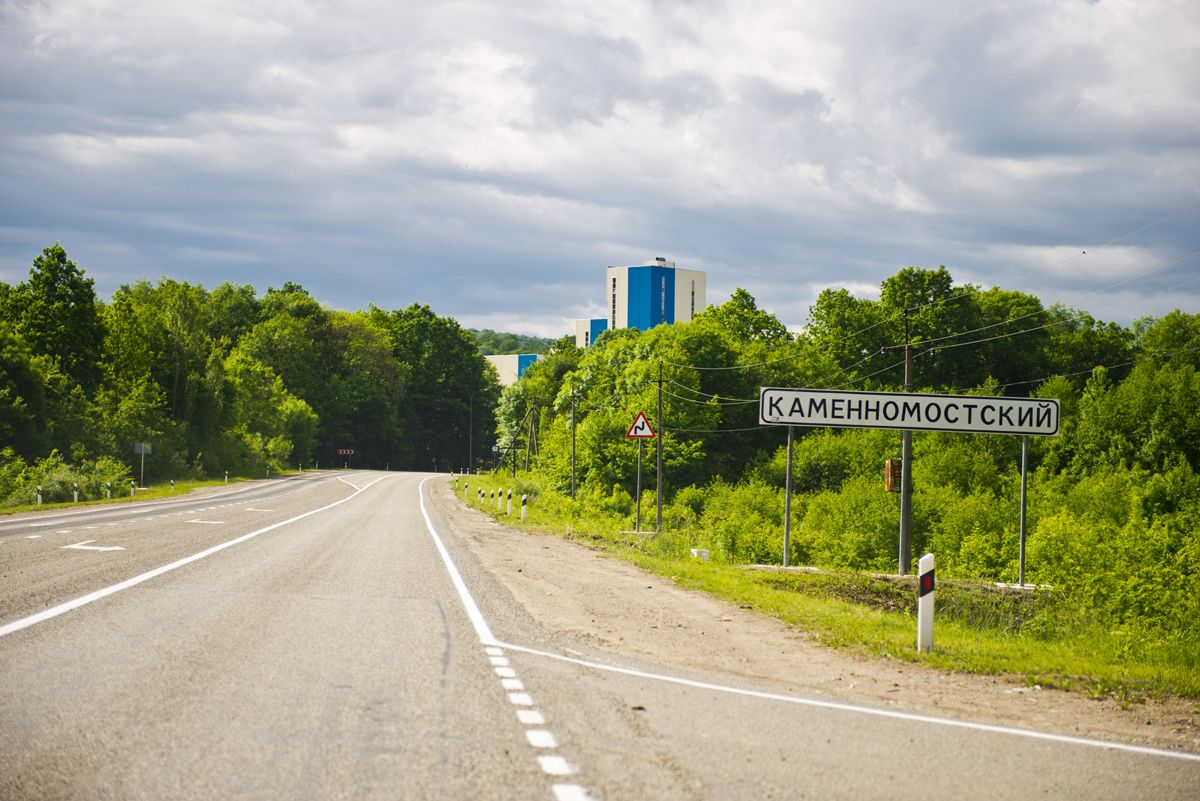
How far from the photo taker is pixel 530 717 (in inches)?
261

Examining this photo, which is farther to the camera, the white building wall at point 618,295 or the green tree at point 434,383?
the green tree at point 434,383

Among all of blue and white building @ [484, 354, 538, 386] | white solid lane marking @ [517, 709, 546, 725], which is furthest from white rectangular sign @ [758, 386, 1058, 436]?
blue and white building @ [484, 354, 538, 386]

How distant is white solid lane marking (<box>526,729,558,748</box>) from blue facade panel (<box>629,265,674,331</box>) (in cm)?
9229

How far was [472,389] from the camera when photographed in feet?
453

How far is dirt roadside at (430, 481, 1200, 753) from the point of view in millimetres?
7781

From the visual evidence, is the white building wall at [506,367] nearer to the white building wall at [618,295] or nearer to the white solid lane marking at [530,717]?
the white building wall at [618,295]

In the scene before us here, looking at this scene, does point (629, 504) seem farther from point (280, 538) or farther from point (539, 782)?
point (539, 782)

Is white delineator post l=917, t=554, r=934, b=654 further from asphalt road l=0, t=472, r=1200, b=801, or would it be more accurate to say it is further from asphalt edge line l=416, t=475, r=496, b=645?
asphalt edge line l=416, t=475, r=496, b=645

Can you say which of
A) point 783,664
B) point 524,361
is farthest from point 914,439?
point 524,361

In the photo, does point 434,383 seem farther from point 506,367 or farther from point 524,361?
point 506,367

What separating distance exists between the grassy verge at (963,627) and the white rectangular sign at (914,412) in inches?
114

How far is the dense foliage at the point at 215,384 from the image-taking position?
181 feet

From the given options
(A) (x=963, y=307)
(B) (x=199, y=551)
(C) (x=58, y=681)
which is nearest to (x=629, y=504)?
(A) (x=963, y=307)

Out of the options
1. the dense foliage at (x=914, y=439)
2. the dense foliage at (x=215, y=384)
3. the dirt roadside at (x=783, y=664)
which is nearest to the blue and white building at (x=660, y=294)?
the dense foliage at (x=914, y=439)
